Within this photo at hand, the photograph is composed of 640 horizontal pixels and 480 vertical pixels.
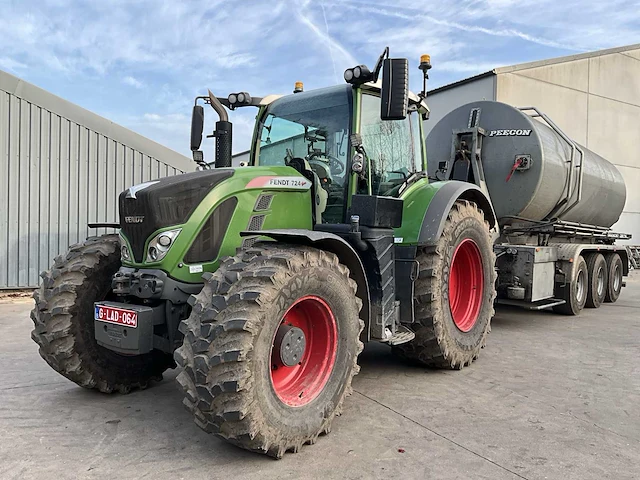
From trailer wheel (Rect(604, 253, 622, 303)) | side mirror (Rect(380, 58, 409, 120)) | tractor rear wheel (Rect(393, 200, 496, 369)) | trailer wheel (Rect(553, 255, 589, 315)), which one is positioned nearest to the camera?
side mirror (Rect(380, 58, 409, 120))

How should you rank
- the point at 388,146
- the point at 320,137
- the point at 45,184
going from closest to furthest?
the point at 320,137
the point at 388,146
the point at 45,184

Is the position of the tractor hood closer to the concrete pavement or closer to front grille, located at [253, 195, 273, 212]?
front grille, located at [253, 195, 273, 212]

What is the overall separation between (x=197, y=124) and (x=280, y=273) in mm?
2403

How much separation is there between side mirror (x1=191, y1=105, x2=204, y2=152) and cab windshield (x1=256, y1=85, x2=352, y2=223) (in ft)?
2.10

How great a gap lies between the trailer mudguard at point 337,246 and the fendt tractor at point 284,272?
0.04 ft

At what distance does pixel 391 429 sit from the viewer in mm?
3596

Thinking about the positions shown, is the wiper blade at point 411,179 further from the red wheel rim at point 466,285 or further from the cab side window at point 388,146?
the red wheel rim at point 466,285

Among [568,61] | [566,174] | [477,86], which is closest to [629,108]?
[568,61]

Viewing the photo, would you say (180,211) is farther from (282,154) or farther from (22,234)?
(22,234)

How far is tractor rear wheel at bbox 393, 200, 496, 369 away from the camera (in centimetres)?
469

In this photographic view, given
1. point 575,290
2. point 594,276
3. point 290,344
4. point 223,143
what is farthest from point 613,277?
point 290,344

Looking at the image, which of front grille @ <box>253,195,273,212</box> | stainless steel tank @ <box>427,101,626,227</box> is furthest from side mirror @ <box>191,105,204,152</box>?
stainless steel tank @ <box>427,101,626,227</box>

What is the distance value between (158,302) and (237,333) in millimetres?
954

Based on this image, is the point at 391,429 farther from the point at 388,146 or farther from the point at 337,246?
the point at 388,146
